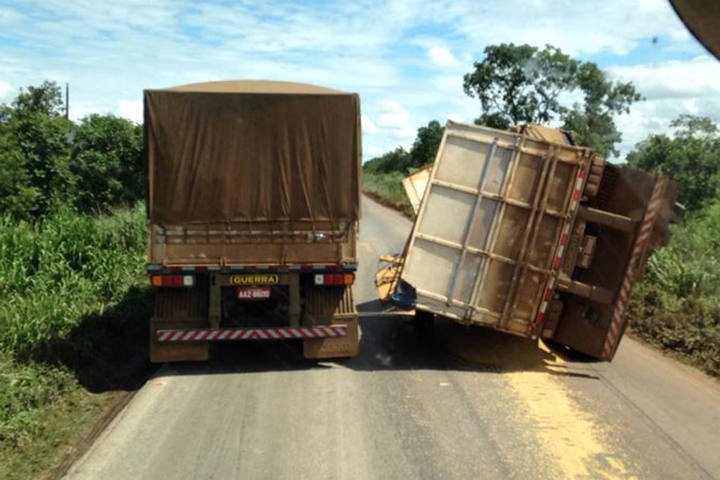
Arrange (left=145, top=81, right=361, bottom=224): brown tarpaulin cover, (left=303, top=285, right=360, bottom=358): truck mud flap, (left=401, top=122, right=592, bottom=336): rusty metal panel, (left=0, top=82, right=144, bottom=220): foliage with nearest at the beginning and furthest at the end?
(left=145, top=81, right=361, bottom=224): brown tarpaulin cover < (left=401, top=122, right=592, bottom=336): rusty metal panel < (left=303, top=285, right=360, bottom=358): truck mud flap < (left=0, top=82, right=144, bottom=220): foliage

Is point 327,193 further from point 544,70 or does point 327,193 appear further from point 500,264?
point 544,70

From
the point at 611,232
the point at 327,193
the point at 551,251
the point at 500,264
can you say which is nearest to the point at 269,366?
the point at 327,193

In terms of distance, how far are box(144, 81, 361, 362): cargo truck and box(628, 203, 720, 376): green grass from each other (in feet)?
16.4

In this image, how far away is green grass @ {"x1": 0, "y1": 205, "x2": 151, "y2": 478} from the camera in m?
6.50

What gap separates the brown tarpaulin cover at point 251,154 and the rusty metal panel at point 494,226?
108cm

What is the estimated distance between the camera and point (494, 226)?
8.00m

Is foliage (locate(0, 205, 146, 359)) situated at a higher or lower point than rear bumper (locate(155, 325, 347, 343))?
lower

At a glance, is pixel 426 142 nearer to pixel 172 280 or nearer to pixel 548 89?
pixel 548 89

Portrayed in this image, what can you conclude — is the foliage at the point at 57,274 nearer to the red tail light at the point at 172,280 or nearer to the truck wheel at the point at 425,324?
the red tail light at the point at 172,280

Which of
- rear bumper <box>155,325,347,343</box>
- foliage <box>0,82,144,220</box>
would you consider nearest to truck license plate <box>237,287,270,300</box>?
rear bumper <box>155,325,347,343</box>

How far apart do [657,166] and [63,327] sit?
19.8 m

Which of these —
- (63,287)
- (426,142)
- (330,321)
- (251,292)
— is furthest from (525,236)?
(426,142)

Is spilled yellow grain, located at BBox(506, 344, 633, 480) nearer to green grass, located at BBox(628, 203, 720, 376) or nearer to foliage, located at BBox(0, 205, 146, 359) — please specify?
green grass, located at BBox(628, 203, 720, 376)

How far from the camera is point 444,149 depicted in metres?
8.19
